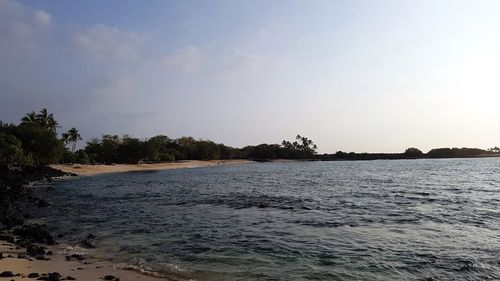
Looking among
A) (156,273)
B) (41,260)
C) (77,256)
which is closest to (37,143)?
(77,256)

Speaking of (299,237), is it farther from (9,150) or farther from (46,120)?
(46,120)

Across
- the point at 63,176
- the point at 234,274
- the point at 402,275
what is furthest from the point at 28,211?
the point at 63,176

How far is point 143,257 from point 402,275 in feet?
33.5

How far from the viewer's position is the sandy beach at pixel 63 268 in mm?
13023

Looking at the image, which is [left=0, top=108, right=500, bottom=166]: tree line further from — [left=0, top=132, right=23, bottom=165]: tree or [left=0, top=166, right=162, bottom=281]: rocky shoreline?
[left=0, top=166, right=162, bottom=281]: rocky shoreline

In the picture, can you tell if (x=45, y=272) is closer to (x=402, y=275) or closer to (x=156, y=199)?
(x=402, y=275)

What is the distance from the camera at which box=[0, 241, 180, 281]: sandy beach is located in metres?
13.0

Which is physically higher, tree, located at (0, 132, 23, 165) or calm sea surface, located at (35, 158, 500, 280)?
tree, located at (0, 132, 23, 165)

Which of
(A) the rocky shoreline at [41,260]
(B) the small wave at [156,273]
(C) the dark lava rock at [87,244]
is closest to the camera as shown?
(A) the rocky shoreline at [41,260]

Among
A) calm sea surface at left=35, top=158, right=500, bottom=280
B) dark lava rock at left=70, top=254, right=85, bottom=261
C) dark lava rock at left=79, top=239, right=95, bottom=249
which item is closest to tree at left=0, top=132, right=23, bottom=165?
calm sea surface at left=35, top=158, right=500, bottom=280

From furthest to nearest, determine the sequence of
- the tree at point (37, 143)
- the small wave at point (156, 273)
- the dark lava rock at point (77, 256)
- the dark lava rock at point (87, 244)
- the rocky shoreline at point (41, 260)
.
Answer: the tree at point (37, 143) → the dark lava rock at point (87, 244) → the dark lava rock at point (77, 256) → the small wave at point (156, 273) → the rocky shoreline at point (41, 260)

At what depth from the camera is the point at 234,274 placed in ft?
46.1

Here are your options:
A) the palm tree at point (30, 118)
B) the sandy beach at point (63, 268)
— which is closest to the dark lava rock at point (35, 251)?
the sandy beach at point (63, 268)

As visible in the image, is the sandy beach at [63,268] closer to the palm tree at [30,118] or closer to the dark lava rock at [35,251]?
the dark lava rock at [35,251]
